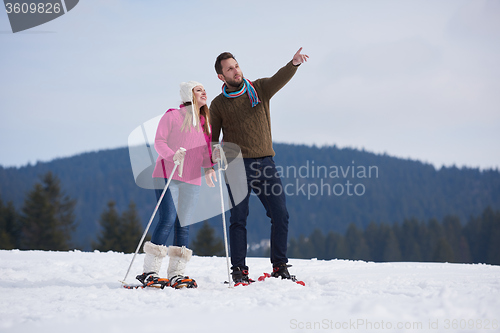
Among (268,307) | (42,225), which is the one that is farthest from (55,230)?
(268,307)

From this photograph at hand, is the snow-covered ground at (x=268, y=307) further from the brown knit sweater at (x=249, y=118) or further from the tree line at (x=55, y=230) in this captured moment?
the tree line at (x=55, y=230)

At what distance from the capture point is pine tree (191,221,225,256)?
3647cm

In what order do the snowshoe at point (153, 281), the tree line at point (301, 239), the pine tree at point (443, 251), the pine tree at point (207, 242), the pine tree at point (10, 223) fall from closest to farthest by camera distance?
the snowshoe at point (153, 281) → the pine tree at point (10, 223) → the tree line at point (301, 239) → the pine tree at point (207, 242) → the pine tree at point (443, 251)

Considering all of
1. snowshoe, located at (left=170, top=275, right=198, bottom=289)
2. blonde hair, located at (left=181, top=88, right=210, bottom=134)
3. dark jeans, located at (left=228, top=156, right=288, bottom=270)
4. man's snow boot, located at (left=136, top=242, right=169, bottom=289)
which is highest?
blonde hair, located at (left=181, top=88, right=210, bottom=134)

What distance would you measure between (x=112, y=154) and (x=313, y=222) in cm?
7317

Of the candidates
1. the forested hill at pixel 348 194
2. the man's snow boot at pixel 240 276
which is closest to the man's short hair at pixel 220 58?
the man's snow boot at pixel 240 276

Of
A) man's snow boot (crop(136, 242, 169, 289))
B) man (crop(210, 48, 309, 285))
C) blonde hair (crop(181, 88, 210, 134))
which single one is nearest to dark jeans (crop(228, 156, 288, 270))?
man (crop(210, 48, 309, 285))

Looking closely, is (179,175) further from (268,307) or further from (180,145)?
(268,307)

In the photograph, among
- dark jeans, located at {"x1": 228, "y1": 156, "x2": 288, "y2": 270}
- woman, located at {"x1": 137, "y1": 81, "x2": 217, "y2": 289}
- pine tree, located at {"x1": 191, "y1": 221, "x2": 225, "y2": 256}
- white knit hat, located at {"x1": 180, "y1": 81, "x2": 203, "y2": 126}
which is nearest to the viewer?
woman, located at {"x1": 137, "y1": 81, "x2": 217, "y2": 289}

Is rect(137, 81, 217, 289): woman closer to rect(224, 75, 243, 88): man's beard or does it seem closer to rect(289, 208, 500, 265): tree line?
rect(224, 75, 243, 88): man's beard

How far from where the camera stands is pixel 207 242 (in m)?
36.9

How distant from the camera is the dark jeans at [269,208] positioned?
3.81m

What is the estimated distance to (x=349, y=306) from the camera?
255cm

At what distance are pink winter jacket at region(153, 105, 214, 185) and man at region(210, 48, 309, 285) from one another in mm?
232
